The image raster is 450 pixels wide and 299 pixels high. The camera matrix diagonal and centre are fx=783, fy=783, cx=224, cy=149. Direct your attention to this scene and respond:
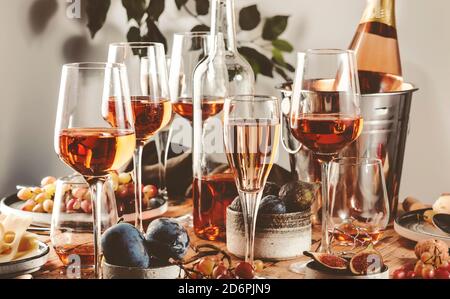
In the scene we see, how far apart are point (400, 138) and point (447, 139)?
51cm

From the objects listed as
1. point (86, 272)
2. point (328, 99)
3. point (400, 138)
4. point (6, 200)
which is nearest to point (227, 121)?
point (328, 99)

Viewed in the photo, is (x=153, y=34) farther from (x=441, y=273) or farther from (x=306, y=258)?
(x=441, y=273)

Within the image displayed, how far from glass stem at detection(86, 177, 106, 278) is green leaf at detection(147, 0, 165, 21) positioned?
0.90 meters

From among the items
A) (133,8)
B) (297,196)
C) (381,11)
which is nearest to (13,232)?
(297,196)

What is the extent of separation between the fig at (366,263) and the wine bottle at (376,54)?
0.53 meters

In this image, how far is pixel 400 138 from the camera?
1322mm

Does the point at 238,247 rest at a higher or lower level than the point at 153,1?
lower

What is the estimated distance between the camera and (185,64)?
1336 mm

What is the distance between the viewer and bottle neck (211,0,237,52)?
4.06 feet

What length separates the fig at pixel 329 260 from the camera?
0.99 m

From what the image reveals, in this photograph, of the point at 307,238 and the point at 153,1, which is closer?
the point at 307,238

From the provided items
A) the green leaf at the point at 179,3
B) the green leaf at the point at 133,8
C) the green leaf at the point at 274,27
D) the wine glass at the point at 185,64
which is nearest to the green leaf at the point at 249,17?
the green leaf at the point at 274,27

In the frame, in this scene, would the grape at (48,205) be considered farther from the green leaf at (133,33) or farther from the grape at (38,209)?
the green leaf at (133,33)
